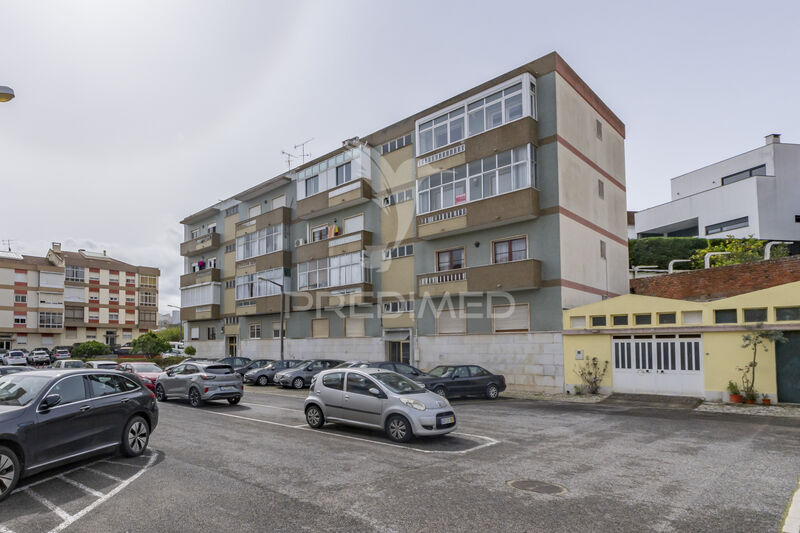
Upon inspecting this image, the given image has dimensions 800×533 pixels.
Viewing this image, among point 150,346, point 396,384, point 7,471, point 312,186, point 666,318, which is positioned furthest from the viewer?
point 150,346

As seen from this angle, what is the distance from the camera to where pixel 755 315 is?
1880 cm

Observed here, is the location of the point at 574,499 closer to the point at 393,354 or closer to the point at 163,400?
the point at 163,400

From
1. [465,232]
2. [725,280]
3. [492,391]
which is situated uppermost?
[465,232]

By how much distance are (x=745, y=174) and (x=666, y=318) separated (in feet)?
115

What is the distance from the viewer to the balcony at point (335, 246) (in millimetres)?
32625

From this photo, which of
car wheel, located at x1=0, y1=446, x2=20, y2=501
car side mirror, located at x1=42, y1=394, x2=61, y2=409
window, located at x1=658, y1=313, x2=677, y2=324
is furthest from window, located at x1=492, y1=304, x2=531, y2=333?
car wheel, located at x1=0, y1=446, x2=20, y2=501

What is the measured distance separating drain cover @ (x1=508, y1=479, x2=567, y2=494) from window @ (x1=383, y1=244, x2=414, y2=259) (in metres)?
22.6

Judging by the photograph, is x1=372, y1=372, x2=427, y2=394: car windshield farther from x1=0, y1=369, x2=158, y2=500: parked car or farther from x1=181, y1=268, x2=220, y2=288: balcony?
x1=181, y1=268, x2=220, y2=288: balcony

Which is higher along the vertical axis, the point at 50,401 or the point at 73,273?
the point at 73,273

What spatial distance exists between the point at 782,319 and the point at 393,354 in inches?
758

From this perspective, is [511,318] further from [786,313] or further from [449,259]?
[786,313]

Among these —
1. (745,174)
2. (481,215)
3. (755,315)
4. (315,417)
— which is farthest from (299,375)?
(745,174)

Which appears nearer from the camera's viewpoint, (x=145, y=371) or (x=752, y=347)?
(x=752, y=347)

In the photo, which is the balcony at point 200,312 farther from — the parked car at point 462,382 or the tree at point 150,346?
the parked car at point 462,382
